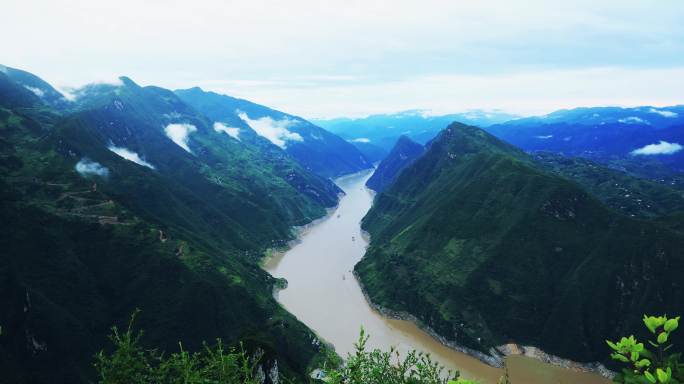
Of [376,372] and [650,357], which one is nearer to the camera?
[650,357]

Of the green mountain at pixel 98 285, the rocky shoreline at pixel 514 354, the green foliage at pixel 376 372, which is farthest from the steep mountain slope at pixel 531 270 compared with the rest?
the green foliage at pixel 376 372

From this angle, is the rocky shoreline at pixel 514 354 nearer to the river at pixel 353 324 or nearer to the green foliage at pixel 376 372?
Result: the river at pixel 353 324

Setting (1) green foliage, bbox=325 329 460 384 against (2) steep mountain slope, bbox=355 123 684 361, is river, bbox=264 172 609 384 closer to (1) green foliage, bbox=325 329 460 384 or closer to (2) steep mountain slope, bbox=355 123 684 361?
(2) steep mountain slope, bbox=355 123 684 361

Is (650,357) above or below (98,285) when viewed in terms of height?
above

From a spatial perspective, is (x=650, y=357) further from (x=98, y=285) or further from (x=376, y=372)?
(x=98, y=285)

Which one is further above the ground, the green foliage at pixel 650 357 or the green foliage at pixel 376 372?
the green foliage at pixel 650 357

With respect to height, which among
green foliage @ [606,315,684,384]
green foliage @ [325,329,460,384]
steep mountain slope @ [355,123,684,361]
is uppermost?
green foliage @ [606,315,684,384]

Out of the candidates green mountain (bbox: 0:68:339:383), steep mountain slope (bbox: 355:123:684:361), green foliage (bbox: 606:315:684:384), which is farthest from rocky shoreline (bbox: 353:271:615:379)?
green foliage (bbox: 606:315:684:384)

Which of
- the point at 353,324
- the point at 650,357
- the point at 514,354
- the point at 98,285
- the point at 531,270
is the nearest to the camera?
the point at 650,357

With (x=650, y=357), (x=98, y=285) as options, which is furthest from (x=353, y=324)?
(x=650, y=357)

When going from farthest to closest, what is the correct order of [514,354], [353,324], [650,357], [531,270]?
1. [531,270]
2. [353,324]
3. [514,354]
4. [650,357]
